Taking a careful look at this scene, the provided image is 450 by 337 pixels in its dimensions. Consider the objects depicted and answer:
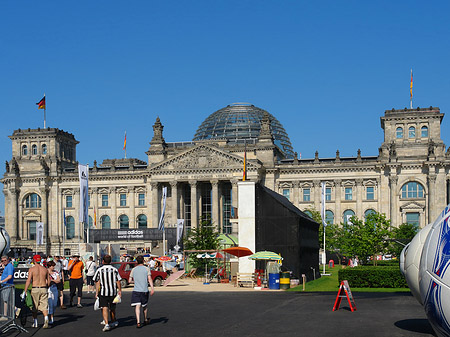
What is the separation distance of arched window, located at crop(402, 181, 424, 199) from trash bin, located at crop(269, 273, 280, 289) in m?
59.1

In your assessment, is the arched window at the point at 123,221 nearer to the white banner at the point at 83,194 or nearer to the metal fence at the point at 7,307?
the white banner at the point at 83,194

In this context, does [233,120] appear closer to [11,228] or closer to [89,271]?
[11,228]

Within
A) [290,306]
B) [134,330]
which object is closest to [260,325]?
[134,330]

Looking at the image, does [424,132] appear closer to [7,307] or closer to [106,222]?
[106,222]

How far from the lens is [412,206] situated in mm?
92312

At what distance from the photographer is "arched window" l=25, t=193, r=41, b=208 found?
108 metres

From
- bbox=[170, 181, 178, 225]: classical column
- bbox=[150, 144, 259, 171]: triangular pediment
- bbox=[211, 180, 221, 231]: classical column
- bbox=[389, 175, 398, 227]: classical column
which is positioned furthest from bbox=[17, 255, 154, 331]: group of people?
bbox=[170, 181, 178, 225]: classical column

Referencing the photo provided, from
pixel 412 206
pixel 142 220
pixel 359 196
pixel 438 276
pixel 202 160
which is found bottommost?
pixel 142 220

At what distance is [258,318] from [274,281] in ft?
52.6

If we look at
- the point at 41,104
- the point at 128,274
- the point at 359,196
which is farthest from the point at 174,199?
the point at 128,274

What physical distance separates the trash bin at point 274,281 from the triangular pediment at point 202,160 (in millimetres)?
57760

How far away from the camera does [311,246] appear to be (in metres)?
49.4

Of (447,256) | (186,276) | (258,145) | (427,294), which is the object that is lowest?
(186,276)

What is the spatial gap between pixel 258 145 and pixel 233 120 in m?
20.5
